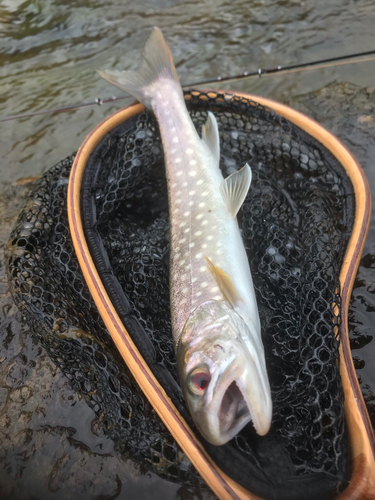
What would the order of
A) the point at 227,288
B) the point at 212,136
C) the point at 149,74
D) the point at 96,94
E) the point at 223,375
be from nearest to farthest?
the point at 223,375
the point at 227,288
the point at 212,136
the point at 149,74
the point at 96,94

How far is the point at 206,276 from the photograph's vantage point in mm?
2031

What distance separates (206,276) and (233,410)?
769 mm

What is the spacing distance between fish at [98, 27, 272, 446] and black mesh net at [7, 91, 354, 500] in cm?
22

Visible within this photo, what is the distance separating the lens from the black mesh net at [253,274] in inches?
64.2

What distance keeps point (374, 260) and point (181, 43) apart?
454 centimetres

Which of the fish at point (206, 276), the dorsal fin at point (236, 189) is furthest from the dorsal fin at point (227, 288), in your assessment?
the dorsal fin at point (236, 189)

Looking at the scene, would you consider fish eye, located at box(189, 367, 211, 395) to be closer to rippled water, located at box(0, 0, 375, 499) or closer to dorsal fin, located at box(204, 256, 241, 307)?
dorsal fin, located at box(204, 256, 241, 307)

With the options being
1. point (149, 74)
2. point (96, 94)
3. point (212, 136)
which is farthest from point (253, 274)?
point (96, 94)

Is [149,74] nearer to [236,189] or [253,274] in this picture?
[236,189]

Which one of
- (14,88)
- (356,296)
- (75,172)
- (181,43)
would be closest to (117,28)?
(181,43)

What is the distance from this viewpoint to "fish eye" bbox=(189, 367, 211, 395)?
1564 millimetres

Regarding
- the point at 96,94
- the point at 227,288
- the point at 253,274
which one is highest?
the point at 96,94

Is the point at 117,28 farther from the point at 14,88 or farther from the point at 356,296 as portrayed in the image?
the point at 356,296

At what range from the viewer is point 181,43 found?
17.3 ft
